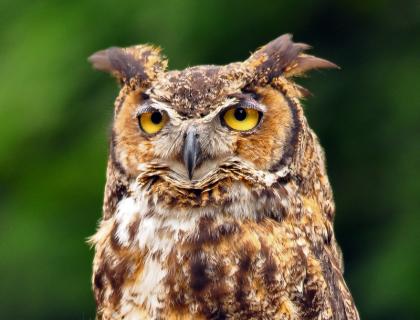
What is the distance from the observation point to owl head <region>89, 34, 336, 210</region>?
3510mm

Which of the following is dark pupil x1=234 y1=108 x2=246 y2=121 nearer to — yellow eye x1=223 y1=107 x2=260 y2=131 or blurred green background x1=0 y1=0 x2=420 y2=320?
yellow eye x1=223 y1=107 x2=260 y2=131

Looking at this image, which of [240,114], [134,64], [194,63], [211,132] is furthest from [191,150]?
[194,63]

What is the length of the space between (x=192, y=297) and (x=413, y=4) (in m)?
3.71

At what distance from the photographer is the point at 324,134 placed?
668cm

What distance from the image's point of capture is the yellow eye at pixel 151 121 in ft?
11.7

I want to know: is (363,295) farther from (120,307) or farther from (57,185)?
(120,307)

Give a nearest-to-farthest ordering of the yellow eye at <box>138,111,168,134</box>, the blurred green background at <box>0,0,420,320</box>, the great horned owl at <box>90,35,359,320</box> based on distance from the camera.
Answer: the great horned owl at <box>90,35,359,320</box> → the yellow eye at <box>138,111,168,134</box> → the blurred green background at <box>0,0,420,320</box>

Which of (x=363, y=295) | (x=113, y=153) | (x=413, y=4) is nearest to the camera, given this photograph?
(x=113, y=153)

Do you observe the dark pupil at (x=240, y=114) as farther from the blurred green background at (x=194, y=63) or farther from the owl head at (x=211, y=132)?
the blurred green background at (x=194, y=63)

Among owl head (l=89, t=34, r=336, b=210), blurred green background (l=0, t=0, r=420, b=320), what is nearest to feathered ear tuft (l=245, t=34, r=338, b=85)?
owl head (l=89, t=34, r=336, b=210)

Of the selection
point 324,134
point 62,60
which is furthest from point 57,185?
point 324,134

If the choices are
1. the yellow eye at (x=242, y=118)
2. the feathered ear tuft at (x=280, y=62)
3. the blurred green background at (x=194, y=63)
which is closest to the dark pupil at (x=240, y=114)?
the yellow eye at (x=242, y=118)

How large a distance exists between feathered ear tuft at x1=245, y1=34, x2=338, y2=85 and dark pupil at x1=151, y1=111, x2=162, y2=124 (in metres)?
0.30

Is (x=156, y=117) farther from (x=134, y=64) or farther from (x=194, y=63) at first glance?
(x=194, y=63)
